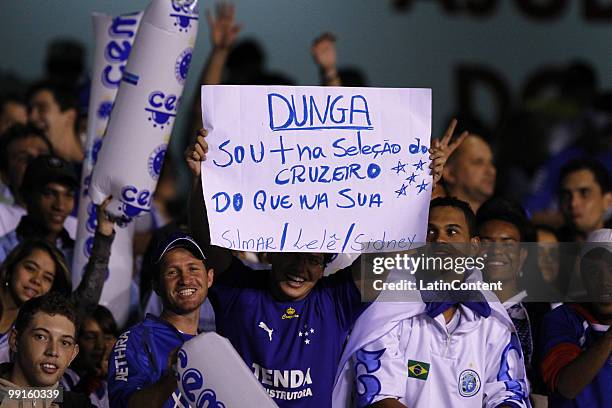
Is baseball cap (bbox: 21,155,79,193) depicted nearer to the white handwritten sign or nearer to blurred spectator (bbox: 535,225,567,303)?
the white handwritten sign

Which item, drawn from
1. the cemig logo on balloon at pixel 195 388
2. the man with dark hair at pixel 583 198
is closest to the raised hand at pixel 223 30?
the man with dark hair at pixel 583 198

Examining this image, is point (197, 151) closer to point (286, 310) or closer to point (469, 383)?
point (286, 310)

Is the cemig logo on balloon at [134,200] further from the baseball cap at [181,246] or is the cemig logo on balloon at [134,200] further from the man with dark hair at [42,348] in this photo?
the man with dark hair at [42,348]

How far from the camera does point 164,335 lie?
17.9 feet

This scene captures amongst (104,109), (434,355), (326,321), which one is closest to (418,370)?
(434,355)

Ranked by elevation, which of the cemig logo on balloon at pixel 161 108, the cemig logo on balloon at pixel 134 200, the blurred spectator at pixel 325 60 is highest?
the blurred spectator at pixel 325 60

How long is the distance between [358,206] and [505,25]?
422 centimetres

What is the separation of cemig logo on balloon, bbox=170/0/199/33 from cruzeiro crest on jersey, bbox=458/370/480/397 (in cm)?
171

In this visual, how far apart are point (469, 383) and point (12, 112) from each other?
400 cm

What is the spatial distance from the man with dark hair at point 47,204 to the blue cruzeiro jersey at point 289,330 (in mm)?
1299

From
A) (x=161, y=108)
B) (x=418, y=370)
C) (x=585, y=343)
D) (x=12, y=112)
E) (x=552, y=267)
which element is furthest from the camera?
(x=12, y=112)

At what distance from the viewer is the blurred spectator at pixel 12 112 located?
8.63 meters

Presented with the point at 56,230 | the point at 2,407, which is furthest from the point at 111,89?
the point at 2,407

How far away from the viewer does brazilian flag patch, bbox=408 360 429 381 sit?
5.51 m
